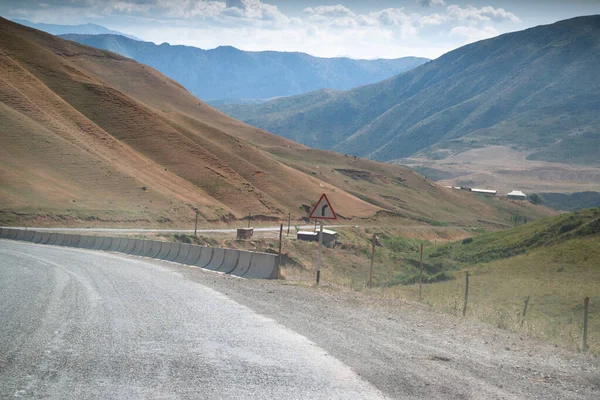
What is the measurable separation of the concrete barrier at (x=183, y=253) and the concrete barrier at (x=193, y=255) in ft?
0.77

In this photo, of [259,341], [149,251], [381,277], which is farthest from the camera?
[381,277]

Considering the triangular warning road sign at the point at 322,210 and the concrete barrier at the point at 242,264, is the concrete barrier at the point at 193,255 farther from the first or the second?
the triangular warning road sign at the point at 322,210

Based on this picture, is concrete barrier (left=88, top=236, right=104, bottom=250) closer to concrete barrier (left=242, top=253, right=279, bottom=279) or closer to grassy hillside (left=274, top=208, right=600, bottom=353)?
grassy hillside (left=274, top=208, right=600, bottom=353)

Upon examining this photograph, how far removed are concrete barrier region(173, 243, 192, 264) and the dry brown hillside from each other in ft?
94.7

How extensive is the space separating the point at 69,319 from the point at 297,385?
587cm

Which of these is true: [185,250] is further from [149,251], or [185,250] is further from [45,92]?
[45,92]

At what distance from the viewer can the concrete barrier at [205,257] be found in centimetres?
2950

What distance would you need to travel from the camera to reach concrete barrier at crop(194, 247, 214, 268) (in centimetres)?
2950

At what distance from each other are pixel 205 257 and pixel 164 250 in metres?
5.33

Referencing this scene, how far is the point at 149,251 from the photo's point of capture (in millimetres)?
36375

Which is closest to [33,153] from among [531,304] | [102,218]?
[102,218]

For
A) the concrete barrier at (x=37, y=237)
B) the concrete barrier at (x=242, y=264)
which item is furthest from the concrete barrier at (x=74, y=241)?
the concrete barrier at (x=242, y=264)

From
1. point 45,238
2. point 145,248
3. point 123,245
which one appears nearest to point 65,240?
point 45,238

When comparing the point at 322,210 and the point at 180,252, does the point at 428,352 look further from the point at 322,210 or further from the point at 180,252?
the point at 180,252
